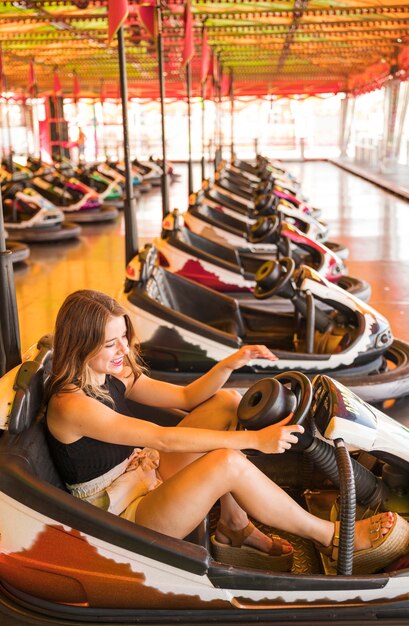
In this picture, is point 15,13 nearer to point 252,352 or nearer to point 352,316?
point 352,316

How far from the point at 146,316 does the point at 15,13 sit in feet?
21.3

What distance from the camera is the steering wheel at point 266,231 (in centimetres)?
460

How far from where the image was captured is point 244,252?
5113 millimetres

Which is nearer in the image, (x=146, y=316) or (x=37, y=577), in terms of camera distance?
(x=37, y=577)

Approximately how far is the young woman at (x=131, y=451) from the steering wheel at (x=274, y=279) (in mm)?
1472

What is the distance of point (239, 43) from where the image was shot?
11523mm

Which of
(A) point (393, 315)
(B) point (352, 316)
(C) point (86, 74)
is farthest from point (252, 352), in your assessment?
(C) point (86, 74)

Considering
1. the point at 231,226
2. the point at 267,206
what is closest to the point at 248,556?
the point at 267,206

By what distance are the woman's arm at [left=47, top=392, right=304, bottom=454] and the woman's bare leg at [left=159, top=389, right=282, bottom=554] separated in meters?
0.20

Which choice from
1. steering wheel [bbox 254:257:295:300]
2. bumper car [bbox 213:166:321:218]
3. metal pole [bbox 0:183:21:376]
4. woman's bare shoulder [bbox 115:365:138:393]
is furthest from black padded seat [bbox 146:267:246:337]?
bumper car [bbox 213:166:321:218]

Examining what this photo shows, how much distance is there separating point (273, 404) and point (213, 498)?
8.9 inches

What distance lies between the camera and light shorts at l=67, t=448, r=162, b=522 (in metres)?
1.68

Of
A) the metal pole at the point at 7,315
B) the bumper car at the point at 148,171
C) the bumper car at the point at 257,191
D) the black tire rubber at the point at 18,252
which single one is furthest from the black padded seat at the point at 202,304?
the bumper car at the point at 148,171

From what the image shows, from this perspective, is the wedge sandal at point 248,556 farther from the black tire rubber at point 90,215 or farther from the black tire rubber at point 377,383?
the black tire rubber at point 90,215
